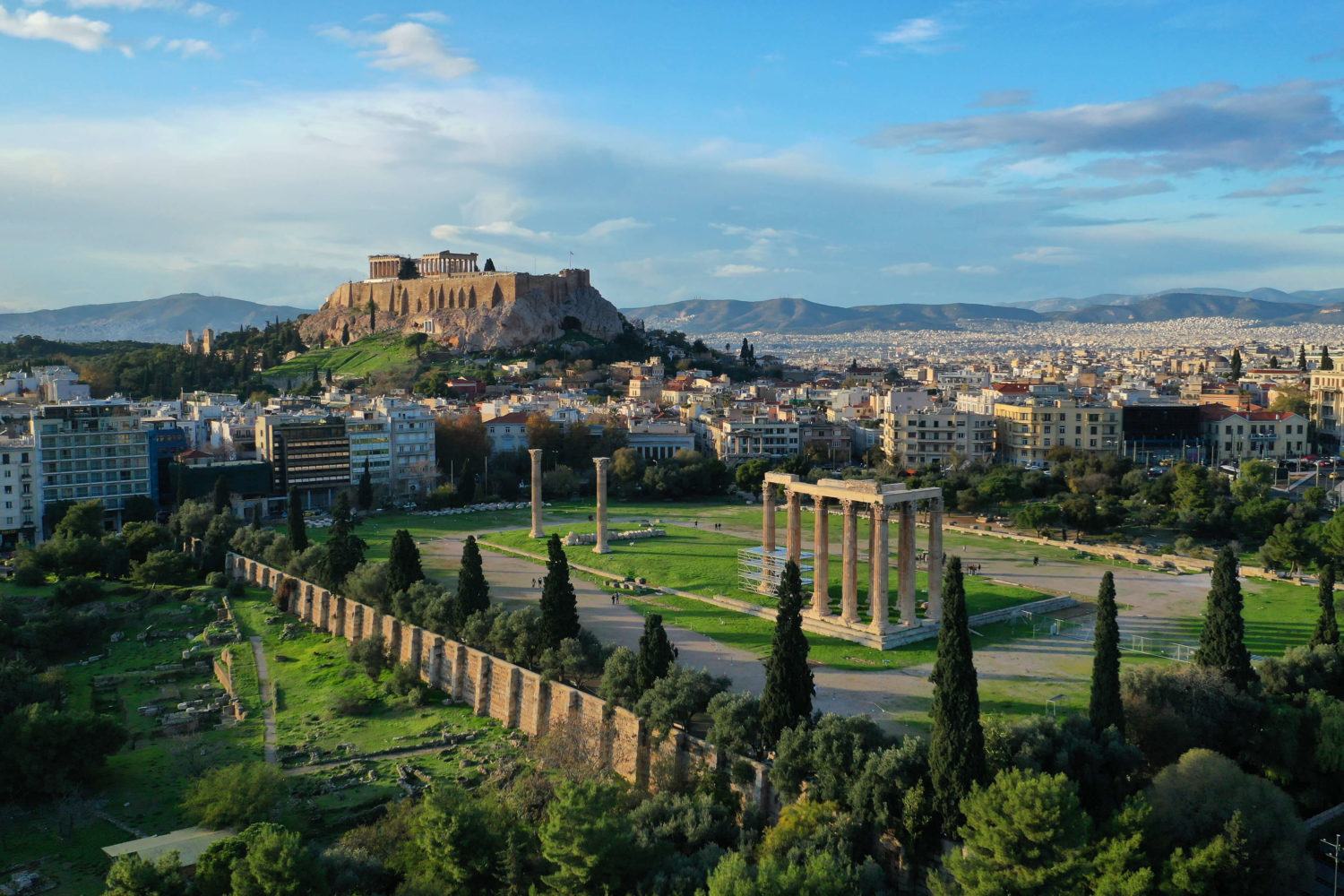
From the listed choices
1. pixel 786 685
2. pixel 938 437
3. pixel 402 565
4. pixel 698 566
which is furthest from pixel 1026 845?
pixel 938 437

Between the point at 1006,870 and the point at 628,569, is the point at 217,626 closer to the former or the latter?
the point at 628,569

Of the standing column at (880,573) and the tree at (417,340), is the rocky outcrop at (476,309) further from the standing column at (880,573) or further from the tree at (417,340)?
the standing column at (880,573)

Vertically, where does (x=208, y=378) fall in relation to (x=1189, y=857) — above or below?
above

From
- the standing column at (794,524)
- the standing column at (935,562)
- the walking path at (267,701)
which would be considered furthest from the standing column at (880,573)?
Answer: the walking path at (267,701)

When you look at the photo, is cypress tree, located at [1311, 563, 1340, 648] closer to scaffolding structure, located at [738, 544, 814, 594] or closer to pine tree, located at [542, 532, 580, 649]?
scaffolding structure, located at [738, 544, 814, 594]

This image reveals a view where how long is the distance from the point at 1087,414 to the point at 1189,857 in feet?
172

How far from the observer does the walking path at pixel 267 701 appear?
25.2 meters

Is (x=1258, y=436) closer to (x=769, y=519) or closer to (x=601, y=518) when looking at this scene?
(x=769, y=519)

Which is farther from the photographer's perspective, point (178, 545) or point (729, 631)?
point (178, 545)

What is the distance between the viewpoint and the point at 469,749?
25.2 metres

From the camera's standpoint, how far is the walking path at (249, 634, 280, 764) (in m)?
25.2

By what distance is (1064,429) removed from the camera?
66.9 metres

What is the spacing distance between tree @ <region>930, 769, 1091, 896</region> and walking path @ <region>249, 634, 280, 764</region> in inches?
A: 587

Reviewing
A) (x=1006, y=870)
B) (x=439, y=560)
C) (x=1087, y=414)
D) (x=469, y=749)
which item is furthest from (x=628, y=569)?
(x=1087, y=414)
